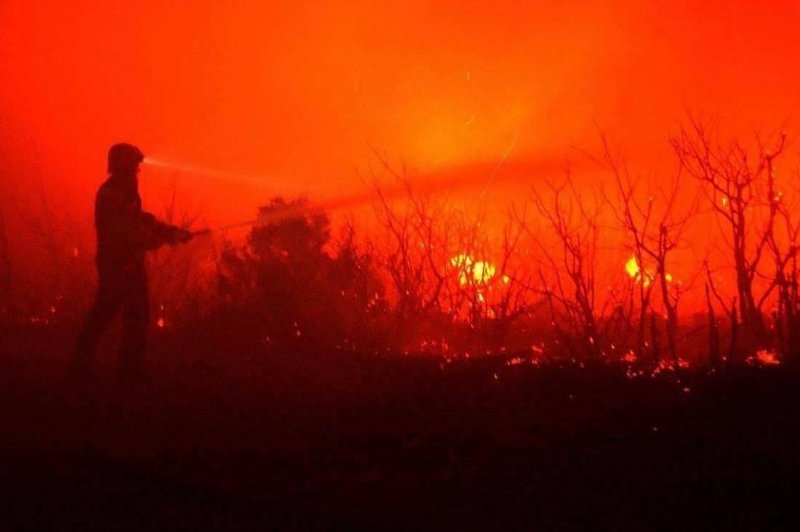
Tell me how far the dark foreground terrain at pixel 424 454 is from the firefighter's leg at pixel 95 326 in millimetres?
665

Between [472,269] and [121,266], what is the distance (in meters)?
6.24

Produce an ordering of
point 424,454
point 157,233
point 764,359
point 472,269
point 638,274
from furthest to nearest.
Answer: point 472,269 < point 638,274 < point 157,233 < point 764,359 < point 424,454

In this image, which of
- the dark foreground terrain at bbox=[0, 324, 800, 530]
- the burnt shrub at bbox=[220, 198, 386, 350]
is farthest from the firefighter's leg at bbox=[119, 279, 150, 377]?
the burnt shrub at bbox=[220, 198, 386, 350]

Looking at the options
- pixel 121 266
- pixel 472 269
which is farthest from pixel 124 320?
pixel 472 269

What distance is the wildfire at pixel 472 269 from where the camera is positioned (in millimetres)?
14070

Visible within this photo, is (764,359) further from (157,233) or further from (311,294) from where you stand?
(311,294)

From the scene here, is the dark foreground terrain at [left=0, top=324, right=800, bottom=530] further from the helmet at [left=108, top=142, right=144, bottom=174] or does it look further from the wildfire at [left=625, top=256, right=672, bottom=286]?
the wildfire at [left=625, top=256, right=672, bottom=286]

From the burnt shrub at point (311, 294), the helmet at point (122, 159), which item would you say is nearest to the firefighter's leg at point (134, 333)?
the helmet at point (122, 159)

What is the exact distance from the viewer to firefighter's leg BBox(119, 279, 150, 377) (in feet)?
29.2

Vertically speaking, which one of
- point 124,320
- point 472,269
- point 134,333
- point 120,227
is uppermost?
point 472,269

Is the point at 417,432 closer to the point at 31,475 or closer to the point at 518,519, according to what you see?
the point at 518,519

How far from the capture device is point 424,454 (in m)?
6.02

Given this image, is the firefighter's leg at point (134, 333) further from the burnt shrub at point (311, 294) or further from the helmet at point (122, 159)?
the burnt shrub at point (311, 294)

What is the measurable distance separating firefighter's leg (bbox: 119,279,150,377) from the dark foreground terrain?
25.9 inches
